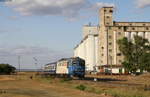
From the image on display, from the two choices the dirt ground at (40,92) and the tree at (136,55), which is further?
the tree at (136,55)

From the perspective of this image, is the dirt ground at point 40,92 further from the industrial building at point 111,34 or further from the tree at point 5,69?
the industrial building at point 111,34

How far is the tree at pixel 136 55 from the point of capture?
365 feet

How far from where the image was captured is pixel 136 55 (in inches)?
4469

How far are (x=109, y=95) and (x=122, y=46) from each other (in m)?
80.7

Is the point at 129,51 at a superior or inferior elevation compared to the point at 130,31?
inferior

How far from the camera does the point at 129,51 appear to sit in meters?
114

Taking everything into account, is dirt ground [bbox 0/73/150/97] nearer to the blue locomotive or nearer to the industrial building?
the blue locomotive

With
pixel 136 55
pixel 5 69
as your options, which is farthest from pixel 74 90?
pixel 5 69

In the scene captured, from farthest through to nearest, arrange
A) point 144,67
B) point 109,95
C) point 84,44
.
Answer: point 84,44 → point 144,67 → point 109,95

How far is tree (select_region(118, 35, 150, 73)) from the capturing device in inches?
4382

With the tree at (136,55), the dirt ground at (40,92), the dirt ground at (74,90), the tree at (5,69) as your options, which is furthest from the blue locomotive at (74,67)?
the tree at (5,69)

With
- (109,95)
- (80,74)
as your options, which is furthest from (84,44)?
(109,95)

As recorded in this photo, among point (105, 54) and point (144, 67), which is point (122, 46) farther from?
point (105, 54)

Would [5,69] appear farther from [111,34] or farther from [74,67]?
[74,67]
